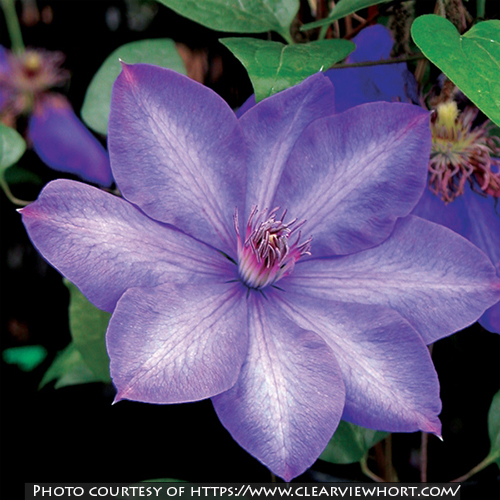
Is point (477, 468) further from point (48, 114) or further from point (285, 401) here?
point (48, 114)

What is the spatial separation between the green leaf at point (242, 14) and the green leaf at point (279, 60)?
0.05 m

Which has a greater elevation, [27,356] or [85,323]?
[85,323]

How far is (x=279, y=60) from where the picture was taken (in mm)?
516

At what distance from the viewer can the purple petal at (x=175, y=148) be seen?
0.47m

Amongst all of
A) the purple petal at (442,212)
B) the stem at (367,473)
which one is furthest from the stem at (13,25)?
the stem at (367,473)

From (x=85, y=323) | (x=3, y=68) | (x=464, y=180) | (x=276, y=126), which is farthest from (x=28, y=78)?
(x=464, y=180)

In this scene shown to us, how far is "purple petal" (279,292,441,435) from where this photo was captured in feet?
1.53

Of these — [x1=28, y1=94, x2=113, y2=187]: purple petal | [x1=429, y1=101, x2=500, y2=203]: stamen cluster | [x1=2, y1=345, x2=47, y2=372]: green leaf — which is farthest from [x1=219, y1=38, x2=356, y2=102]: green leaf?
[x1=2, y1=345, x2=47, y2=372]: green leaf

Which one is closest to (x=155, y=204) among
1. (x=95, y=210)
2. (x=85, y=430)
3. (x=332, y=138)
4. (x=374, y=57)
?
(x=95, y=210)

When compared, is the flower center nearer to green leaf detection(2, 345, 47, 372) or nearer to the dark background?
the dark background

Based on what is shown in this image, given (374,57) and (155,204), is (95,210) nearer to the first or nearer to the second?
(155,204)

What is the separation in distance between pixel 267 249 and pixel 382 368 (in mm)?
128

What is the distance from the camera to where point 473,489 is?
722 millimetres

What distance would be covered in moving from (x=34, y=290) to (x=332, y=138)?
615mm
